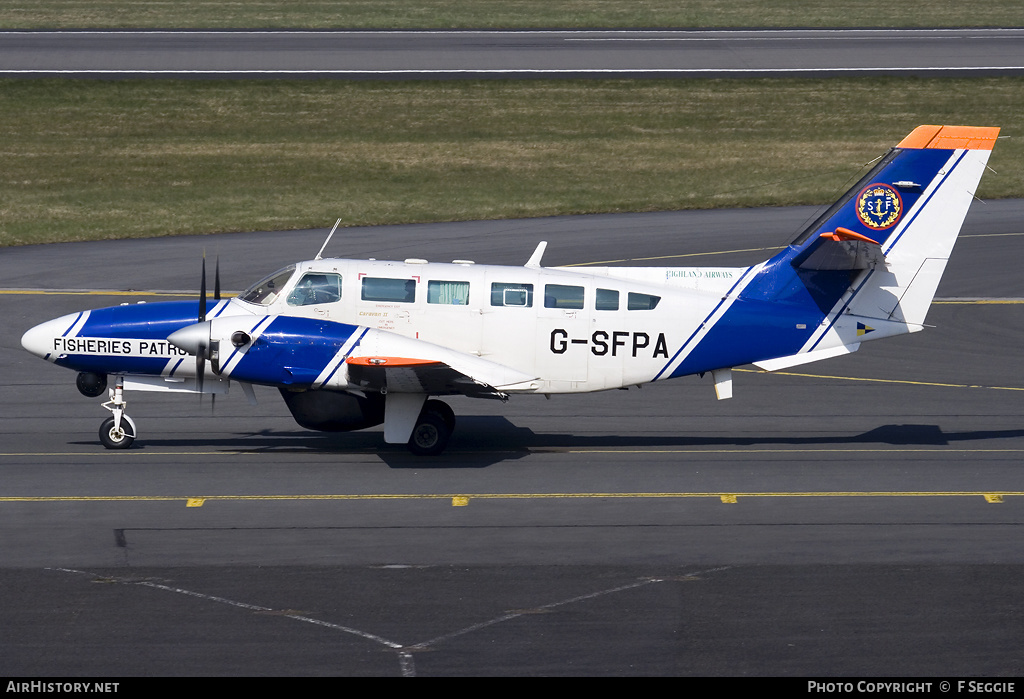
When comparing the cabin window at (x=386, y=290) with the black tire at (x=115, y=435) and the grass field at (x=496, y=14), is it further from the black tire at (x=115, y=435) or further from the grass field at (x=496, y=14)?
the grass field at (x=496, y=14)

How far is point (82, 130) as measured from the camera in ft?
147

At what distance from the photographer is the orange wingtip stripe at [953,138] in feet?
60.6

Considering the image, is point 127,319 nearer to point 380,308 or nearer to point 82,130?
point 380,308

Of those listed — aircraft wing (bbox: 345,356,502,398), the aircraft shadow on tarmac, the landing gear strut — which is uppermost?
aircraft wing (bbox: 345,356,502,398)

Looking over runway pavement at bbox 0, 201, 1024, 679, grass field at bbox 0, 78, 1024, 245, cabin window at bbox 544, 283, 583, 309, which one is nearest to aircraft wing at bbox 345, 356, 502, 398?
runway pavement at bbox 0, 201, 1024, 679

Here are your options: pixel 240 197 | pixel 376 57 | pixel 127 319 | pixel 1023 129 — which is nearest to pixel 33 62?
pixel 376 57

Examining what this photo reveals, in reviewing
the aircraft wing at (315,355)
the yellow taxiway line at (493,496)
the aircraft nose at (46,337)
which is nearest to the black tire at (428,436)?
the aircraft wing at (315,355)

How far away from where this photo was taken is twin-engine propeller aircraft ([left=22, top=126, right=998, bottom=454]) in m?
17.9

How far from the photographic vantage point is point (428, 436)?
18.2 m

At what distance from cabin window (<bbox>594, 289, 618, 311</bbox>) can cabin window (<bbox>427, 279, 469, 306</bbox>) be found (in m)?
2.05

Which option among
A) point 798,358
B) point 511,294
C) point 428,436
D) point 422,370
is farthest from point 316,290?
point 798,358

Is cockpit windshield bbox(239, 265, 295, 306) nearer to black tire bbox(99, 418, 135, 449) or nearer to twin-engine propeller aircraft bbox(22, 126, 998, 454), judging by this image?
twin-engine propeller aircraft bbox(22, 126, 998, 454)

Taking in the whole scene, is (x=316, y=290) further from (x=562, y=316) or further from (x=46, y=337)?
(x=46, y=337)

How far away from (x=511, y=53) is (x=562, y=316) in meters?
37.3
